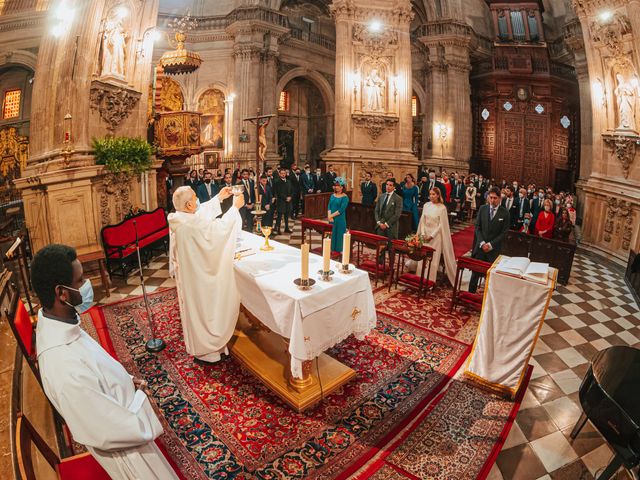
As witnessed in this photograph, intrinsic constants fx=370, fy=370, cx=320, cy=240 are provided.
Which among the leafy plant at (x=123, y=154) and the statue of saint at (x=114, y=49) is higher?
the statue of saint at (x=114, y=49)

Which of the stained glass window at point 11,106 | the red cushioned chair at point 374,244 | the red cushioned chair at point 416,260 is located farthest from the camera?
the stained glass window at point 11,106

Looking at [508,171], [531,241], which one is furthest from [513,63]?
[531,241]

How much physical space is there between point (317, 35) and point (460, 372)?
2093 centimetres

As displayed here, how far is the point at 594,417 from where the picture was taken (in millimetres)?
2572

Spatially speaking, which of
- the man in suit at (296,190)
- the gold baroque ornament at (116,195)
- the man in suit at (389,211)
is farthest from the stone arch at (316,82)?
the man in suit at (389,211)

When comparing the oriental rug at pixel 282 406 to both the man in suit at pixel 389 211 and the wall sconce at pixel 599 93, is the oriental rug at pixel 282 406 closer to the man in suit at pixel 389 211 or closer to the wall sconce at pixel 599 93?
the man in suit at pixel 389 211

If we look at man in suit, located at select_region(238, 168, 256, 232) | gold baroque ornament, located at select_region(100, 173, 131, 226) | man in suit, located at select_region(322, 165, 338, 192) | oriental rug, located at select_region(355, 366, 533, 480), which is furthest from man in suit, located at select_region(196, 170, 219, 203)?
oriental rug, located at select_region(355, 366, 533, 480)

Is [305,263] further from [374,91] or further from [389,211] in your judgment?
[374,91]

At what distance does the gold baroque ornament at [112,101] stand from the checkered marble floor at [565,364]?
318 centimetres

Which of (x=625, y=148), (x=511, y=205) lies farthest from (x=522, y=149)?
(x=625, y=148)

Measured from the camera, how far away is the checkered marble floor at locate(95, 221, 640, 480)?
3.11 metres

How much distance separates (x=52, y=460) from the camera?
1843 mm

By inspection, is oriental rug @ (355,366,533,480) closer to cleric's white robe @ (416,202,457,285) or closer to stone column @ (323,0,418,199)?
cleric's white robe @ (416,202,457,285)

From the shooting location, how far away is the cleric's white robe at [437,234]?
6.70m
